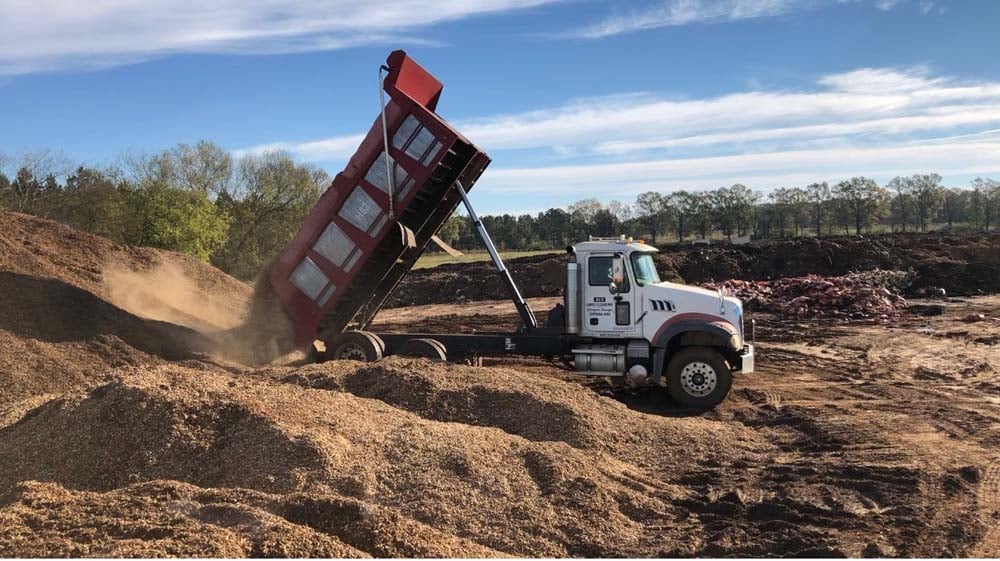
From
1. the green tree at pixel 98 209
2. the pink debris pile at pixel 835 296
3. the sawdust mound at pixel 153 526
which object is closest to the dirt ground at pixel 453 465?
the sawdust mound at pixel 153 526

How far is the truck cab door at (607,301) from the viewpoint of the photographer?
998 centimetres

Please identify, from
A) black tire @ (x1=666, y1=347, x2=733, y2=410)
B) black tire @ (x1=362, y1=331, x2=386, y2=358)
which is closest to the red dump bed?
black tire @ (x1=362, y1=331, x2=386, y2=358)

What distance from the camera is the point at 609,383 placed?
11.6 m

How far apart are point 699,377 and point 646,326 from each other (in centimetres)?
111

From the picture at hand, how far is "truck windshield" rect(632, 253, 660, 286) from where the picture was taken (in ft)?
32.7

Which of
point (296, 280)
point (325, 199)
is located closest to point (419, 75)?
point (325, 199)

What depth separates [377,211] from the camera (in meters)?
10.4

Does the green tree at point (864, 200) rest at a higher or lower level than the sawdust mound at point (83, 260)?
higher

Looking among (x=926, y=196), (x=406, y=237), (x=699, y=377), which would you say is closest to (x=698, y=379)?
(x=699, y=377)

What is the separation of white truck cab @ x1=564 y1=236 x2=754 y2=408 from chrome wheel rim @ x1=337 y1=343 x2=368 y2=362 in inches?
145

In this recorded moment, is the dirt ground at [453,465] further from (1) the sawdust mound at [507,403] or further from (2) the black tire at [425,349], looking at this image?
(2) the black tire at [425,349]

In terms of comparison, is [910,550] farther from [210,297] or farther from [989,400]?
[210,297]

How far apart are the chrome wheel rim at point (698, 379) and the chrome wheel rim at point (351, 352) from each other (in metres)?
5.39

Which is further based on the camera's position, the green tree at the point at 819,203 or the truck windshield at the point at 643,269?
the green tree at the point at 819,203
